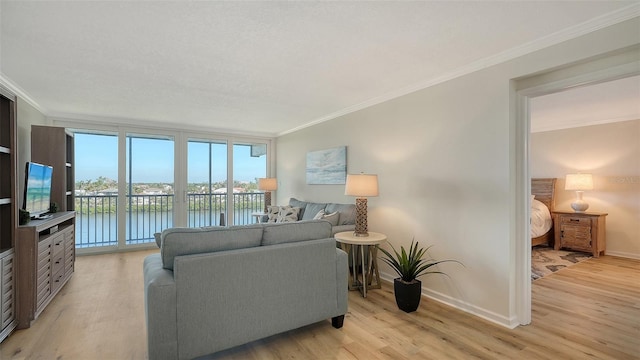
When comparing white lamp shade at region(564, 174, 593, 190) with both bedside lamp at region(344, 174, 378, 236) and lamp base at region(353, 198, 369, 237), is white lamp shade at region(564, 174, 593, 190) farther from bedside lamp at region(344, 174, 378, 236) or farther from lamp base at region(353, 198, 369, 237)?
lamp base at region(353, 198, 369, 237)

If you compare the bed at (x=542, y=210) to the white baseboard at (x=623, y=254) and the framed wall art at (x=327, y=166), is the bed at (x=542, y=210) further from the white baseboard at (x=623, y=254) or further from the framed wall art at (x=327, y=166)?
the framed wall art at (x=327, y=166)

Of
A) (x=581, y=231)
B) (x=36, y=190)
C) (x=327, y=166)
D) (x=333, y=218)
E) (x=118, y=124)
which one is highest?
(x=118, y=124)

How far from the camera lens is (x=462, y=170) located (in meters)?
2.90

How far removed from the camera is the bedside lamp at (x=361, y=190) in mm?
3336

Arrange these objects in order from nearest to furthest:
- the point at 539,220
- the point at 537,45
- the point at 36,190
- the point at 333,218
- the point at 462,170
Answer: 1. the point at 537,45
2. the point at 462,170
3. the point at 36,190
4. the point at 333,218
5. the point at 539,220

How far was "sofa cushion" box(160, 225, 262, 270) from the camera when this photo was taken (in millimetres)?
1975

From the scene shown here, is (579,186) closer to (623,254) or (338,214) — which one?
(623,254)

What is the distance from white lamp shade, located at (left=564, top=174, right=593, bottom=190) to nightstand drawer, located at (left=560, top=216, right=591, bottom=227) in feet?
1.66

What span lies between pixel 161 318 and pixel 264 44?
6.77 feet

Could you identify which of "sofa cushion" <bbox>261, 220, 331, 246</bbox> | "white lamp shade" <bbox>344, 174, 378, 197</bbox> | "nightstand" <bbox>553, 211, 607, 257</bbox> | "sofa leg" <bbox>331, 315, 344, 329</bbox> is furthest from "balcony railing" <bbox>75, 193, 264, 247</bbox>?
"nightstand" <bbox>553, 211, 607, 257</bbox>

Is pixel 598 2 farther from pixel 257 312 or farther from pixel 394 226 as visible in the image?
pixel 257 312

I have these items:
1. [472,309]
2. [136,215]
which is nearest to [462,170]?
[472,309]

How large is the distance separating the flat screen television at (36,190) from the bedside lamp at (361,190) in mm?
3204

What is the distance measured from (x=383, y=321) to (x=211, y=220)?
15.1 ft
